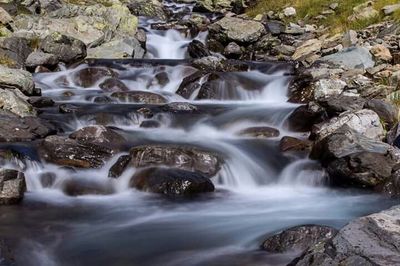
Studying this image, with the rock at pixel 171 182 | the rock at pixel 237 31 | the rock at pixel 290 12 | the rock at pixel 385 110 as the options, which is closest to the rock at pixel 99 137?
the rock at pixel 171 182

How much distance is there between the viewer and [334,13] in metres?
23.1

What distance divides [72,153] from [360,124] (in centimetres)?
546

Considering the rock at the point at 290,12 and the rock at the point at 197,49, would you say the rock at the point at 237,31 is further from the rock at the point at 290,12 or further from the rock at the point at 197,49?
the rock at the point at 290,12

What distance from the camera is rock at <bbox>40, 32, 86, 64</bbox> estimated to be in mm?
18562

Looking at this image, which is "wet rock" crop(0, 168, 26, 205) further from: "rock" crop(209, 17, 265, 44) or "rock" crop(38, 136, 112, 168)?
"rock" crop(209, 17, 265, 44)

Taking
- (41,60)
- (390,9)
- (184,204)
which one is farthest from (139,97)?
(390,9)

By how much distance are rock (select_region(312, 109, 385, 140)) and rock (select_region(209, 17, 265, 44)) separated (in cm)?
1128

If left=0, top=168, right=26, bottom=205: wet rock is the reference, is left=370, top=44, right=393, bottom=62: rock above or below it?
above

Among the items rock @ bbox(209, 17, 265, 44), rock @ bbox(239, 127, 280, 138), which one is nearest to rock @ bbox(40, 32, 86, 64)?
rock @ bbox(209, 17, 265, 44)

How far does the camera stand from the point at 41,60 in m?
17.9

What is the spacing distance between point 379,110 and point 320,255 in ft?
25.6

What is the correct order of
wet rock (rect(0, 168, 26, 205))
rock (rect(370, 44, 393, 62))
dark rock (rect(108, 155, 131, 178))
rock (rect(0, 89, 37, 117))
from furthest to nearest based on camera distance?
rock (rect(370, 44, 393, 62)) → rock (rect(0, 89, 37, 117)) → dark rock (rect(108, 155, 131, 178)) → wet rock (rect(0, 168, 26, 205))

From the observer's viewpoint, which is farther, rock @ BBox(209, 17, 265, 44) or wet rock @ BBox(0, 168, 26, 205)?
rock @ BBox(209, 17, 265, 44)

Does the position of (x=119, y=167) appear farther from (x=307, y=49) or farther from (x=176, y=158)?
(x=307, y=49)
